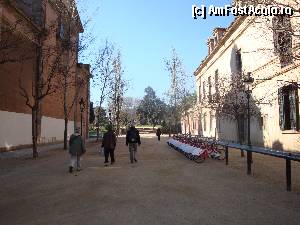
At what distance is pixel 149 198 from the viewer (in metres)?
7.57

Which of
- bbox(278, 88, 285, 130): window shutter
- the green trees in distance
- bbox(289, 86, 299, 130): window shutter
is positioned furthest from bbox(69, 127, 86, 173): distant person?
the green trees in distance

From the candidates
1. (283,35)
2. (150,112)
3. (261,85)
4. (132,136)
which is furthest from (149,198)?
(150,112)

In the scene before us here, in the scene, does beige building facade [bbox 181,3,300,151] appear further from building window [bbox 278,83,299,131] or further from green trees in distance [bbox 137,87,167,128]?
green trees in distance [bbox 137,87,167,128]

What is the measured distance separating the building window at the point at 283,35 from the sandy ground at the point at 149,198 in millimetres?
3576

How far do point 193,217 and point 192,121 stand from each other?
4675 cm

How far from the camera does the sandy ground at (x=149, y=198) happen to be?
5922 mm

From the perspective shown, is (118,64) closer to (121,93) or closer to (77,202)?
(121,93)

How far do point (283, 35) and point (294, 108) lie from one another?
968 cm

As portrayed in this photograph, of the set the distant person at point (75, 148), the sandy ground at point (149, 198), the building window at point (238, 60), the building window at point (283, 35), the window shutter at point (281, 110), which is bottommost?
the sandy ground at point (149, 198)

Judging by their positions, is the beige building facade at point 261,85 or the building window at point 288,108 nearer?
the beige building facade at point 261,85

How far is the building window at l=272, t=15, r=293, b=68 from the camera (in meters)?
9.03

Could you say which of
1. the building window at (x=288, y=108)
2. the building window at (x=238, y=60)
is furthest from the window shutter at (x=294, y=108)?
the building window at (x=238, y=60)

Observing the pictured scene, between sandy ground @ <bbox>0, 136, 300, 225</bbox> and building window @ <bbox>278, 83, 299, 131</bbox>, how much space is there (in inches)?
266

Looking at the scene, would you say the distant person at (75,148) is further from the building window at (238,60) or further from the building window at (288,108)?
the building window at (238,60)
